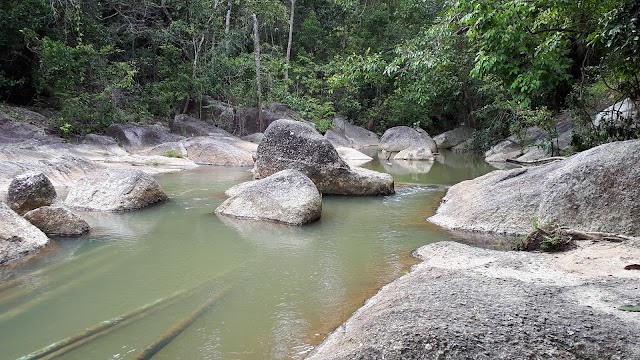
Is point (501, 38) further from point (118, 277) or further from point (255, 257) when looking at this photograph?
point (118, 277)

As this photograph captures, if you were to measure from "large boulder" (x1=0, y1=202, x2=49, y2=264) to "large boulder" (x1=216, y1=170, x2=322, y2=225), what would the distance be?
10.5 ft

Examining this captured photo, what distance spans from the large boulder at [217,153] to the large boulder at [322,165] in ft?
21.2

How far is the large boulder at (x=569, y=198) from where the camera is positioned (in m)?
6.21

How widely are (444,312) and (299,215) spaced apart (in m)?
5.14

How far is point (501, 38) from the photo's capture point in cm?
683

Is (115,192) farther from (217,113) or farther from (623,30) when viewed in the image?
(217,113)

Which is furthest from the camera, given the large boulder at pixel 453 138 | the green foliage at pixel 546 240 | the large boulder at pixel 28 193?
the large boulder at pixel 453 138

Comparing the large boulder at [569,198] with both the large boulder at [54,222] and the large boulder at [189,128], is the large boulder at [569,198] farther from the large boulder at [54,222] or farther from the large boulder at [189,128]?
the large boulder at [189,128]

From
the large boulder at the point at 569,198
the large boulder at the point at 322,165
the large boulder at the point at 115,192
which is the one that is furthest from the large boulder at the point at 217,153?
the large boulder at the point at 569,198

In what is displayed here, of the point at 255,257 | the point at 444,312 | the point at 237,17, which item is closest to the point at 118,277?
the point at 255,257

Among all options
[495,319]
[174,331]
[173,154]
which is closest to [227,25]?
[173,154]

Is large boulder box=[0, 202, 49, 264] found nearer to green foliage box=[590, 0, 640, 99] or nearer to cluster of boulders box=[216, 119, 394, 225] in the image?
cluster of boulders box=[216, 119, 394, 225]

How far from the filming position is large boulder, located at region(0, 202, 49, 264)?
6.23 m

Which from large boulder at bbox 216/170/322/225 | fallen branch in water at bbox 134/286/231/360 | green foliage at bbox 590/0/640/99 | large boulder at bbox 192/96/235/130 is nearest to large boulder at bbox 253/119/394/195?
large boulder at bbox 216/170/322/225
